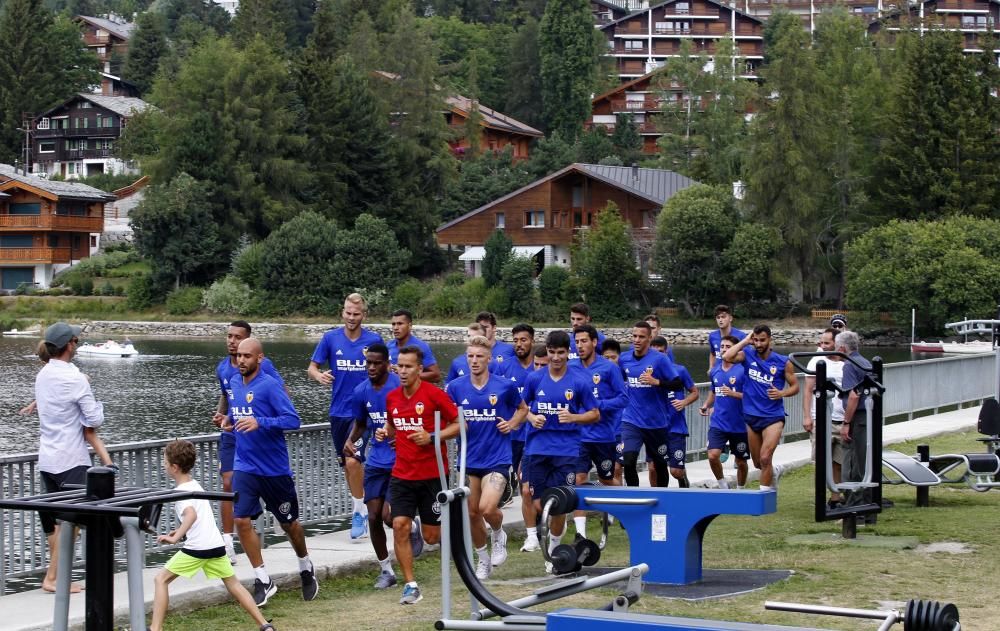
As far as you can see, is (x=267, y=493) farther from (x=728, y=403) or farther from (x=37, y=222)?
(x=37, y=222)

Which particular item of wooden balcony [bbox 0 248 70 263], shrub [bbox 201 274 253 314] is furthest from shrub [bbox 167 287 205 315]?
wooden balcony [bbox 0 248 70 263]

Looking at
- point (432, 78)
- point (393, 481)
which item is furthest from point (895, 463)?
point (432, 78)

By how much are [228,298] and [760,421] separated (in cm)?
6954

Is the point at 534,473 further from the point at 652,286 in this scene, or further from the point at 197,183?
the point at 197,183

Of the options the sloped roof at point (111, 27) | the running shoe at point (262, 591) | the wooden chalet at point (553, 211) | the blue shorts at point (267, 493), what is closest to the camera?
the running shoe at point (262, 591)

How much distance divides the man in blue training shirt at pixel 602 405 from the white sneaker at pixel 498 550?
41.4 inches

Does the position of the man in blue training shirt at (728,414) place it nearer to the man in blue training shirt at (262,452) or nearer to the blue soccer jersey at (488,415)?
the blue soccer jersey at (488,415)

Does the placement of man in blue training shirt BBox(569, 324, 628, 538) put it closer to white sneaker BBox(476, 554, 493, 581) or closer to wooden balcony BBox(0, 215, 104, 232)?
white sneaker BBox(476, 554, 493, 581)

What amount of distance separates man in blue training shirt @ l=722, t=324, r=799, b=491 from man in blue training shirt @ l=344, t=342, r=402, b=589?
16.0 ft

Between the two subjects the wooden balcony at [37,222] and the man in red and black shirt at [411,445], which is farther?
the wooden balcony at [37,222]

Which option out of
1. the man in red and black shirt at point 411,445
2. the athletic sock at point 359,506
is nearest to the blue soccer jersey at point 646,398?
the athletic sock at point 359,506

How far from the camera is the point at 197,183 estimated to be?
85.8m

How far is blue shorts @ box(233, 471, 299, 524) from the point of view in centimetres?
1088

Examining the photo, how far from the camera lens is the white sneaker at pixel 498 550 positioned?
484 inches
